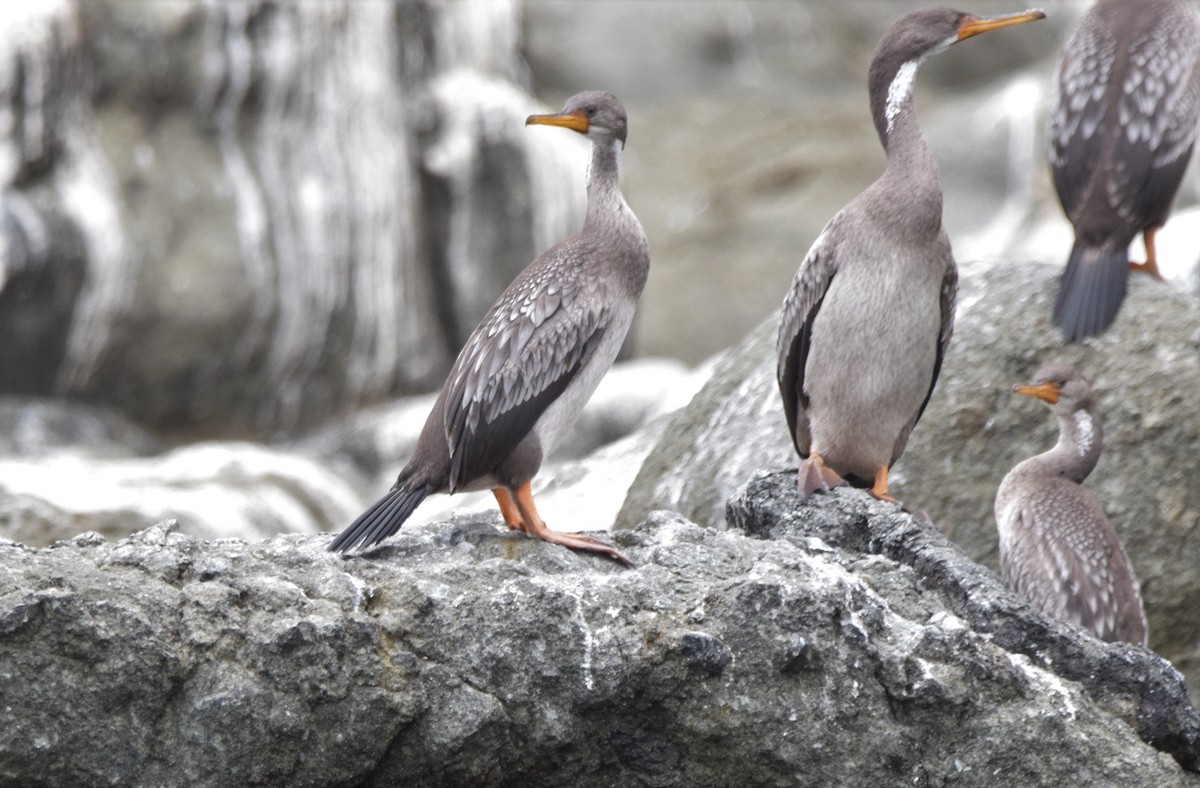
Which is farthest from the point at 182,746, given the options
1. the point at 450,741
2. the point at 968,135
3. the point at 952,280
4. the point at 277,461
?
the point at 968,135

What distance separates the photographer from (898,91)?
5.95 m

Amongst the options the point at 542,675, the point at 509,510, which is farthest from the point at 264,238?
the point at 542,675

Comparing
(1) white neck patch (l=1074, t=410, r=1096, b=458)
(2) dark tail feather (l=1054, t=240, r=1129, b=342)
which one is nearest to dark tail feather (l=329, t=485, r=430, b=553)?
(1) white neck patch (l=1074, t=410, r=1096, b=458)

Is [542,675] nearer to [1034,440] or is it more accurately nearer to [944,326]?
[944,326]

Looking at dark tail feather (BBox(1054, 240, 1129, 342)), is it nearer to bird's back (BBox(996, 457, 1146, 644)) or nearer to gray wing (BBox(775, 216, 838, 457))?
bird's back (BBox(996, 457, 1146, 644))

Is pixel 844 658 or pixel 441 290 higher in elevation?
pixel 844 658

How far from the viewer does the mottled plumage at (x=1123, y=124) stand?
718 centimetres

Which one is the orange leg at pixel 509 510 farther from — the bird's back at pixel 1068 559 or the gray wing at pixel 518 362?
the bird's back at pixel 1068 559

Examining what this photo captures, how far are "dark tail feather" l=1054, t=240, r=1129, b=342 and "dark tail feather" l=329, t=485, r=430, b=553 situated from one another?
10.5 feet

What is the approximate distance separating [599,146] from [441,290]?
9752 millimetres

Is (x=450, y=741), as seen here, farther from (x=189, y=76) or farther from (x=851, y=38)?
(x=851, y=38)

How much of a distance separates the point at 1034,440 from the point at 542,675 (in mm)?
3445

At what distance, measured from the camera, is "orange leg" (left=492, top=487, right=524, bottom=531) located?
4793 millimetres

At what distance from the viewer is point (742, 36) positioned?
67.0ft
